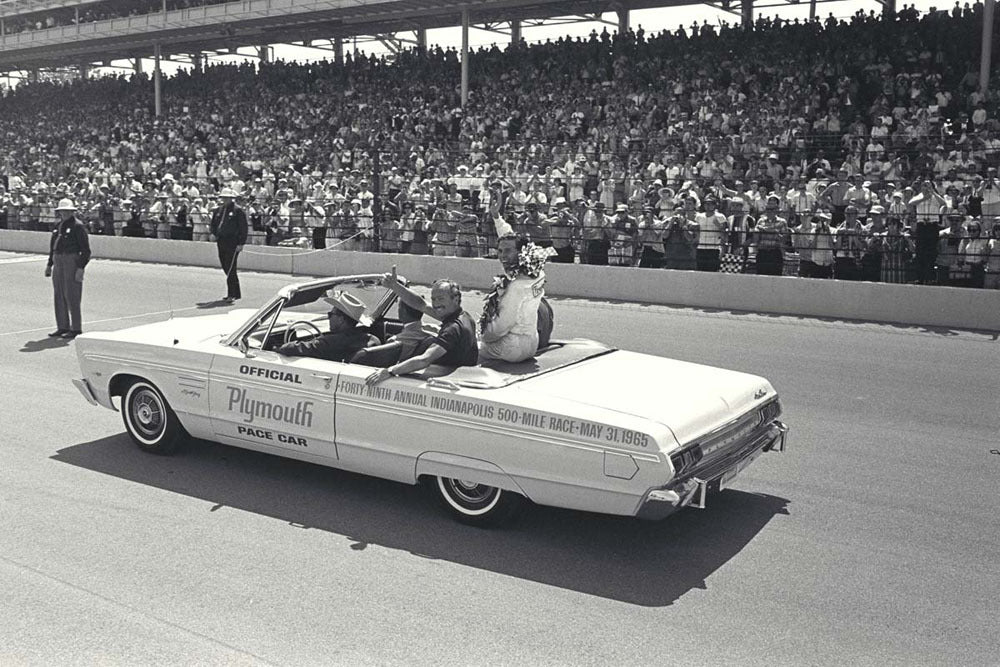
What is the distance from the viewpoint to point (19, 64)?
57719mm

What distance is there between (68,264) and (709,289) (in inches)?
349

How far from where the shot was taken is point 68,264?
38.3 ft

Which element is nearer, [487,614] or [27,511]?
[487,614]

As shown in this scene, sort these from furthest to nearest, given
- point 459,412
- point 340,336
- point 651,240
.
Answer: point 651,240 → point 340,336 → point 459,412

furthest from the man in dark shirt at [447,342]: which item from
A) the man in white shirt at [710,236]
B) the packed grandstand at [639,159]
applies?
the man in white shirt at [710,236]

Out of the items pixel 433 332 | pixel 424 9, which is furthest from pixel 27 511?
pixel 424 9

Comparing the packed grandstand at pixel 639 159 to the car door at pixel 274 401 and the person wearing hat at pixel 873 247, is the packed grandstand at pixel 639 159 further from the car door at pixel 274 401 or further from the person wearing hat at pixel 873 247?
the car door at pixel 274 401

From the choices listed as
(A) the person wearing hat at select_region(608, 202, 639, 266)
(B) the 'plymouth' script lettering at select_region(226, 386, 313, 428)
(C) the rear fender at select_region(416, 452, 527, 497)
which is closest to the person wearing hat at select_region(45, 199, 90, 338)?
(B) the 'plymouth' script lettering at select_region(226, 386, 313, 428)

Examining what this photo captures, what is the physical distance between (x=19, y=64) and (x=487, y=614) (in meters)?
62.5

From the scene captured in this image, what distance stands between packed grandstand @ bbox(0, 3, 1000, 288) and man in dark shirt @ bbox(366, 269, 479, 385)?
5.35m

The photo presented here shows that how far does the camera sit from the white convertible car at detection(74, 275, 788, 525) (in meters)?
4.94

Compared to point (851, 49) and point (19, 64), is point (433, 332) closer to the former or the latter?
point (851, 49)

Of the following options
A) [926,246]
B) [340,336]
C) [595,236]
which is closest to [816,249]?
[926,246]

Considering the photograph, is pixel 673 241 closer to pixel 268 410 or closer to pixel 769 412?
pixel 769 412
